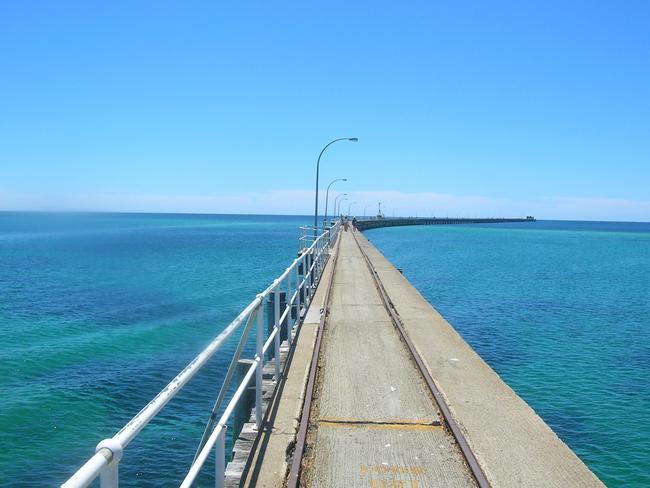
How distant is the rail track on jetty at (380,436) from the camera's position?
17.3ft

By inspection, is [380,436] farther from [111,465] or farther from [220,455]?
[111,465]

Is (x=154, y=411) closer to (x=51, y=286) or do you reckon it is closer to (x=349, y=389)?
(x=349, y=389)

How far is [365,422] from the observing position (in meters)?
6.62

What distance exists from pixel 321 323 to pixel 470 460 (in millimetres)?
6858

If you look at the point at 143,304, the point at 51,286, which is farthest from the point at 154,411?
the point at 51,286

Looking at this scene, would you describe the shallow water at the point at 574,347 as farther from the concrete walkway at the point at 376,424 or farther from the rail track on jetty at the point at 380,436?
the rail track on jetty at the point at 380,436

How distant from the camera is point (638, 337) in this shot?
21438 millimetres

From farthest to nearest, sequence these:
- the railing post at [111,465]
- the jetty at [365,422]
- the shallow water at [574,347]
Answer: the shallow water at [574,347] < the jetty at [365,422] < the railing post at [111,465]

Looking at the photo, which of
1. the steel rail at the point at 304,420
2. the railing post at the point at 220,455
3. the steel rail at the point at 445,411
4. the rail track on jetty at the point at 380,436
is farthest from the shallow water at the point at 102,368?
the railing post at the point at 220,455

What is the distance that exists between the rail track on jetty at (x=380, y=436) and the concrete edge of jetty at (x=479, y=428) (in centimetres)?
16

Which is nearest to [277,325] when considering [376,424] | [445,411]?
[376,424]

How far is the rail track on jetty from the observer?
528cm

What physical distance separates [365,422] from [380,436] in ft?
1.42

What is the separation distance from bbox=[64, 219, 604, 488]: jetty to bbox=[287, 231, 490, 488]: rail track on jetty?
0.02 meters
